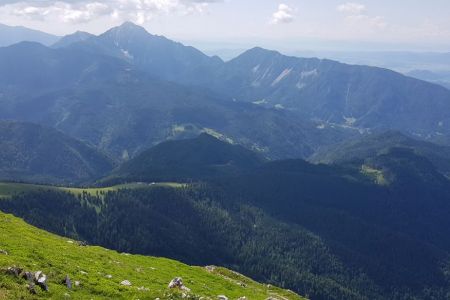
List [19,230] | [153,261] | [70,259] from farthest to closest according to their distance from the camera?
[153,261], [19,230], [70,259]

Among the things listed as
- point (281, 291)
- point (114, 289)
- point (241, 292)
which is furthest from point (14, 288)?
point (281, 291)

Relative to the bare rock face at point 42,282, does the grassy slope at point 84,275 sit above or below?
below

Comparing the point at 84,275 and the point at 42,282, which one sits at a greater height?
the point at 42,282

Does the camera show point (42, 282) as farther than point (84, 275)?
No

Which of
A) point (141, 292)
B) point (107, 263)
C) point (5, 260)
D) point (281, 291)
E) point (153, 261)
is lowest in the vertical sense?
point (281, 291)

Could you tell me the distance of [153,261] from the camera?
95.4 metres

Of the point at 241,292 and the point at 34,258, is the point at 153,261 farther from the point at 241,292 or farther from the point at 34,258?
the point at 34,258

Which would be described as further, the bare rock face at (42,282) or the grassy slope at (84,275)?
the grassy slope at (84,275)

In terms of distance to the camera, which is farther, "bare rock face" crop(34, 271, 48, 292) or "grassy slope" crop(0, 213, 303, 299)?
"grassy slope" crop(0, 213, 303, 299)

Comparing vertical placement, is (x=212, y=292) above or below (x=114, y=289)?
below

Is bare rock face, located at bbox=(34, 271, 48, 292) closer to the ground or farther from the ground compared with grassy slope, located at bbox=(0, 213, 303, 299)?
farther from the ground

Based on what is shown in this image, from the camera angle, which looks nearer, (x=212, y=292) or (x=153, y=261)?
(x=212, y=292)

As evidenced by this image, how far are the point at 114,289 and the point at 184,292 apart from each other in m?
9.11

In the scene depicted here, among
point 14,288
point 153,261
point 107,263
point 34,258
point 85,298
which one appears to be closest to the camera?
point 14,288
